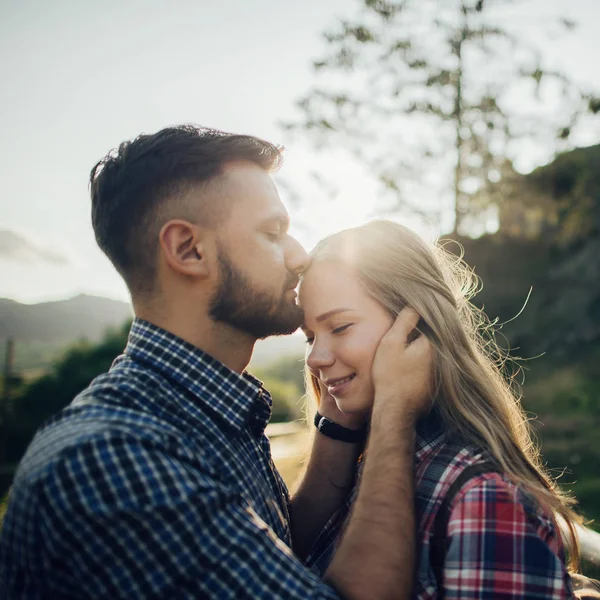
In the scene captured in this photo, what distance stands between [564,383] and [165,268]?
1319 centimetres

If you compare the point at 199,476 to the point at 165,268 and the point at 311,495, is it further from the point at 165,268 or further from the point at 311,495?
A: the point at 311,495

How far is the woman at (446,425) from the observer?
1.69 m

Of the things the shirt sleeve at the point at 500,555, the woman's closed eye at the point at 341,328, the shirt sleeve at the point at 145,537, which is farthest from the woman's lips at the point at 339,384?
the shirt sleeve at the point at 145,537

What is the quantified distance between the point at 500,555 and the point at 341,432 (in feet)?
4.13

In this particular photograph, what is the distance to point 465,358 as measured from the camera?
2541 millimetres

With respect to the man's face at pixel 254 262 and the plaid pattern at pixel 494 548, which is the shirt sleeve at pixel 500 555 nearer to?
the plaid pattern at pixel 494 548

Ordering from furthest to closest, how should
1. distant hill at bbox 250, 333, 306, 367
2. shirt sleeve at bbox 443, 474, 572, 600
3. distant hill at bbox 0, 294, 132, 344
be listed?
distant hill at bbox 0, 294, 132, 344 → distant hill at bbox 250, 333, 306, 367 → shirt sleeve at bbox 443, 474, 572, 600

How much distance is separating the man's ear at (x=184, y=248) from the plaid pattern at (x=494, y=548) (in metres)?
1.32

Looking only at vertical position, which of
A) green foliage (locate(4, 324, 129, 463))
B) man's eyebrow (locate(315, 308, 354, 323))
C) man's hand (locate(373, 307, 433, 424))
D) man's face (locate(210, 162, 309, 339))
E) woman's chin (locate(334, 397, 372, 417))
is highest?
man's face (locate(210, 162, 309, 339))

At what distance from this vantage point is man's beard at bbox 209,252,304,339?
2.30 metres

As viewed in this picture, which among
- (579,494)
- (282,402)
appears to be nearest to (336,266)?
(579,494)

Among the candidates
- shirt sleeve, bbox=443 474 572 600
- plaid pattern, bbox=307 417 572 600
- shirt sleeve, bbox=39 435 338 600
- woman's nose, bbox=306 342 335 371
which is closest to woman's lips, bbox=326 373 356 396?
woman's nose, bbox=306 342 335 371

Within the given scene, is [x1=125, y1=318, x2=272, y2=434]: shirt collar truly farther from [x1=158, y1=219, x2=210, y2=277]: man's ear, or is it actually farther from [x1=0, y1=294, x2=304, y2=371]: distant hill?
[x1=0, y1=294, x2=304, y2=371]: distant hill

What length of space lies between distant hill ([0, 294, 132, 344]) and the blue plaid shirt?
25.0 ft
